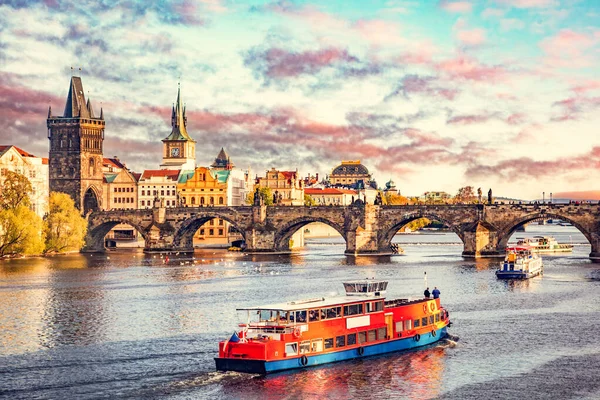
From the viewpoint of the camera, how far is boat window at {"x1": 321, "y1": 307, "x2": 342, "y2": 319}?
4981cm

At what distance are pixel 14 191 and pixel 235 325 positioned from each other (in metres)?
70.0

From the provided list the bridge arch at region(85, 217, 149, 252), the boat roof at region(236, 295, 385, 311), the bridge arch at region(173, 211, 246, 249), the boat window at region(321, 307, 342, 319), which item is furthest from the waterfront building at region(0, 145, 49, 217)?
the boat window at region(321, 307, 342, 319)

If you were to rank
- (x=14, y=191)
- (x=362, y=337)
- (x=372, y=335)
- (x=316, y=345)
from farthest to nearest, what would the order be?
(x=14, y=191) → (x=372, y=335) → (x=362, y=337) → (x=316, y=345)

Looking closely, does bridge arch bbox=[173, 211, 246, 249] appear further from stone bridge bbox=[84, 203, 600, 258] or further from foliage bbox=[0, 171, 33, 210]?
foliage bbox=[0, 171, 33, 210]

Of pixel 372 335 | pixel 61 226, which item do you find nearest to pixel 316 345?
pixel 372 335

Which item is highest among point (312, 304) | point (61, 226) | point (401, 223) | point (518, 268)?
point (61, 226)

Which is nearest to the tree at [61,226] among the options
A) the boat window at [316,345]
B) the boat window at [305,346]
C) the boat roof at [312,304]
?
the boat roof at [312,304]

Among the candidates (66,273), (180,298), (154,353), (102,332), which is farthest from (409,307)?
(66,273)

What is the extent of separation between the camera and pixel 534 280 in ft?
312

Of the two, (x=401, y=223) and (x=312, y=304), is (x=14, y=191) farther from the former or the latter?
(x=312, y=304)

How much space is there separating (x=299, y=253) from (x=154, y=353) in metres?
93.9

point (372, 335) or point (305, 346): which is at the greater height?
point (372, 335)

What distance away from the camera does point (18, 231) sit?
121m

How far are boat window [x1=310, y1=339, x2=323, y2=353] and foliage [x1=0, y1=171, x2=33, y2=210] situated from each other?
8368 cm
